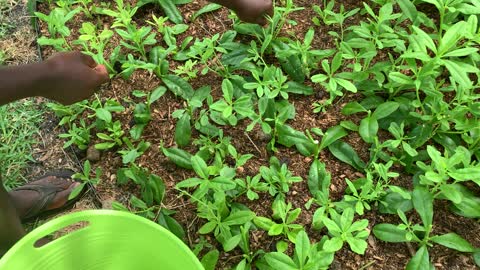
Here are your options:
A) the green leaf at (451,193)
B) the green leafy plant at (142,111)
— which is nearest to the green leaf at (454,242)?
the green leaf at (451,193)

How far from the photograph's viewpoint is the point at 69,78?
1546 mm

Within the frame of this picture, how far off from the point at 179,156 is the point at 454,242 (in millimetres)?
1001

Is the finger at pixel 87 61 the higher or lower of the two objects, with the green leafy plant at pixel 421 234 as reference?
higher

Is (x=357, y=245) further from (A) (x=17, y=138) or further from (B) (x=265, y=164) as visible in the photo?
(A) (x=17, y=138)

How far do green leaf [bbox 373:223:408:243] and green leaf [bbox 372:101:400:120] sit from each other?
0.41 m

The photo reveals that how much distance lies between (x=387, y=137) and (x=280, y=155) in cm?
42

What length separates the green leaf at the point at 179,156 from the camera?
190 centimetres

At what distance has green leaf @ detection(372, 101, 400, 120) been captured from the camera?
191cm

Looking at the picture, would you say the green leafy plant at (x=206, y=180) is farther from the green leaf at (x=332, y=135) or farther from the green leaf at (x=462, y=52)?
the green leaf at (x=462, y=52)

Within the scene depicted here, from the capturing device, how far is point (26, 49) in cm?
229

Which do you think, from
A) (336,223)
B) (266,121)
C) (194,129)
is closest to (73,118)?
(194,129)

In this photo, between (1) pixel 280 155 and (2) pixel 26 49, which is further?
(2) pixel 26 49

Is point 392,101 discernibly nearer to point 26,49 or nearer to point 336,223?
point 336,223

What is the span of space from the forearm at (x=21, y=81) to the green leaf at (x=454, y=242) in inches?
52.6
